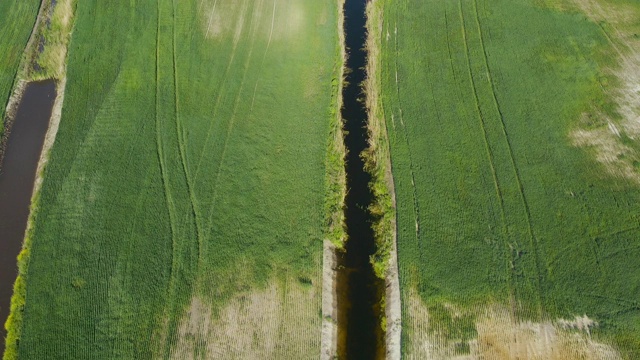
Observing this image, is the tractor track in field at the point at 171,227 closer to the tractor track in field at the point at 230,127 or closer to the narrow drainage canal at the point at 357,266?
the tractor track in field at the point at 230,127

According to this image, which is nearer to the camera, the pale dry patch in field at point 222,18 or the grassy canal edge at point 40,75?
the grassy canal edge at point 40,75

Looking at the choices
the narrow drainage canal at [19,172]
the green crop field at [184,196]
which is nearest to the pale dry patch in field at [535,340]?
the green crop field at [184,196]

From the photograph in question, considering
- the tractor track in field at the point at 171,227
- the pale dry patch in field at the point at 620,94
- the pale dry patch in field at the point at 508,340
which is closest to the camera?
the pale dry patch in field at the point at 508,340

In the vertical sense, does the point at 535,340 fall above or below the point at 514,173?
below

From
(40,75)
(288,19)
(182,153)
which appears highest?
(288,19)

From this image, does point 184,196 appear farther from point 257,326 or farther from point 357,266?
point 357,266

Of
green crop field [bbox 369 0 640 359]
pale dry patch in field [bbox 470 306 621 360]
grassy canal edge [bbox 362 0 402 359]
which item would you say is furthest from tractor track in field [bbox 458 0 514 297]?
grassy canal edge [bbox 362 0 402 359]

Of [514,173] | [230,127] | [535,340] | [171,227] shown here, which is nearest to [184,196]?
[171,227]
